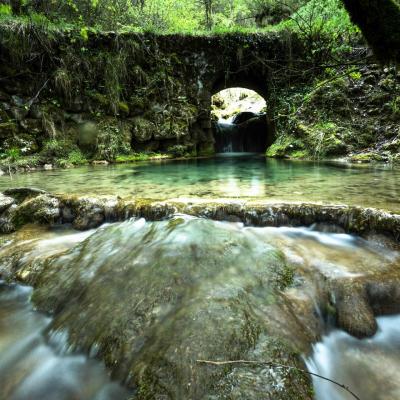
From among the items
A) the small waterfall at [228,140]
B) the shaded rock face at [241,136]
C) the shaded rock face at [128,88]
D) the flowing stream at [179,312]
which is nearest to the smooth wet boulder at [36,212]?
the flowing stream at [179,312]

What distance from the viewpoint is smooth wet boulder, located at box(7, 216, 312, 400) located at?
4.92ft

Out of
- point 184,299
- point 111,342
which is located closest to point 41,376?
point 111,342

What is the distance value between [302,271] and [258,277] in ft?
1.46

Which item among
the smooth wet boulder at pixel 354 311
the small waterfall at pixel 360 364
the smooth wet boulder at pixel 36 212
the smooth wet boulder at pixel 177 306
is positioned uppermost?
the smooth wet boulder at pixel 36 212

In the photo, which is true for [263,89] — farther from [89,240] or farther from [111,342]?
[111,342]

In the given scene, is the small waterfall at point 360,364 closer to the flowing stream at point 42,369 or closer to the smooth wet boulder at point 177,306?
the smooth wet boulder at point 177,306

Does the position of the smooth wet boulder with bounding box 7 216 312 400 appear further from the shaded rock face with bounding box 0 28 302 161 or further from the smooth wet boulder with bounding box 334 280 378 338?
the shaded rock face with bounding box 0 28 302 161

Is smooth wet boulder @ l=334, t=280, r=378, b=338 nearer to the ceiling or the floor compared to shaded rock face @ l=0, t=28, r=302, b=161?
nearer to the floor

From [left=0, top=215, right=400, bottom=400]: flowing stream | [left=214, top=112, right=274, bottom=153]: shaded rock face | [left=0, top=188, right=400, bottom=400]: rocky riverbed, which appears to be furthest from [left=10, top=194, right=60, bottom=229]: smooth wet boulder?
[left=214, top=112, right=274, bottom=153]: shaded rock face

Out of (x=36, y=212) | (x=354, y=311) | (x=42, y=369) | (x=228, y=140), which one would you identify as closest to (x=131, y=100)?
(x=228, y=140)

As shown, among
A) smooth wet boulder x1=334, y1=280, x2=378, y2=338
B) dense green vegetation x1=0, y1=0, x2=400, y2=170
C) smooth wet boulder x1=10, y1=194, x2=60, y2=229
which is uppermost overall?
dense green vegetation x1=0, y1=0, x2=400, y2=170

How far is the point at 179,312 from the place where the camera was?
6.31 feet

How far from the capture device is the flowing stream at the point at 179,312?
163cm

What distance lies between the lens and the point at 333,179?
531 centimetres
